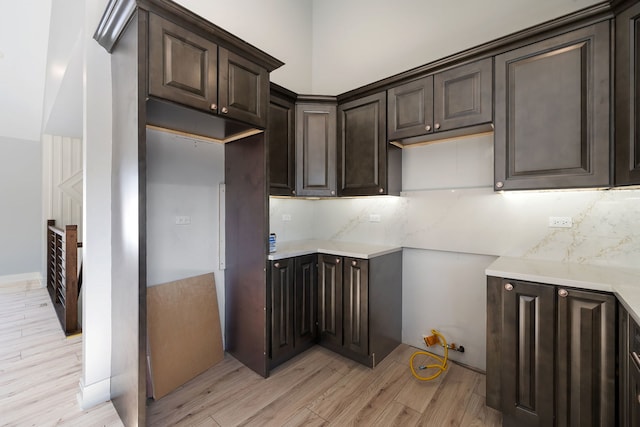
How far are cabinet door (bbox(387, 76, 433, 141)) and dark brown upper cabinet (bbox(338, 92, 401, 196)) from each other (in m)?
0.09

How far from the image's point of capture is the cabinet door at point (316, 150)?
260 cm

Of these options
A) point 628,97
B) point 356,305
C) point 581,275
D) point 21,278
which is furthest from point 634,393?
point 21,278

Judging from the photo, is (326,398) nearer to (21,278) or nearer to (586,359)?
(586,359)

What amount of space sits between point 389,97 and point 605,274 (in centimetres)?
187

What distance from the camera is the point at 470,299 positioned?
2.26 meters

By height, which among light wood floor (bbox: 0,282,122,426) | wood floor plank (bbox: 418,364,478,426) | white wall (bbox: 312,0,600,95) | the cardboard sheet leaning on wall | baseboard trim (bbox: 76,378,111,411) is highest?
white wall (bbox: 312,0,600,95)

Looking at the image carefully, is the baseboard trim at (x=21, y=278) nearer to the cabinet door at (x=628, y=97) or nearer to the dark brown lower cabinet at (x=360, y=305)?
the dark brown lower cabinet at (x=360, y=305)

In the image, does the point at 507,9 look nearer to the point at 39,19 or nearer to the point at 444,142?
the point at 444,142

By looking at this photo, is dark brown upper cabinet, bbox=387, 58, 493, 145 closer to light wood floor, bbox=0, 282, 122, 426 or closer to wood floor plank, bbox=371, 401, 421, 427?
wood floor plank, bbox=371, 401, 421, 427

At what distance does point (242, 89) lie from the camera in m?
1.83

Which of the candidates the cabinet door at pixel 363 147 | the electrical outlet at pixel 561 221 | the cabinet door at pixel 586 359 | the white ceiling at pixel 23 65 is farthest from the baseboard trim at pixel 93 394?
the white ceiling at pixel 23 65

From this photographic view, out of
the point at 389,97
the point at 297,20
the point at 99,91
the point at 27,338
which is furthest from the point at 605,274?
the point at 27,338

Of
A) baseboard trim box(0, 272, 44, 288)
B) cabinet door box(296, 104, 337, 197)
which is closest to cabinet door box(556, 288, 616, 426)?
cabinet door box(296, 104, 337, 197)

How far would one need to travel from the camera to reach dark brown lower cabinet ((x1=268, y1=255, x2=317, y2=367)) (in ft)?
7.11
